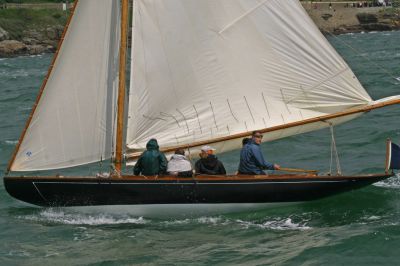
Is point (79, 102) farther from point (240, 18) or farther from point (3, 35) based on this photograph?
point (3, 35)

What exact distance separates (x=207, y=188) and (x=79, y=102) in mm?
3554

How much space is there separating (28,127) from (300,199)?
6.33m

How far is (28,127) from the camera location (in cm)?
1992

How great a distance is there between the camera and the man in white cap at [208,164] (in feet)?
62.8

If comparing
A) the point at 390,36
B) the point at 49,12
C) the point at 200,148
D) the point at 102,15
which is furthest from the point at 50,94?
the point at 49,12

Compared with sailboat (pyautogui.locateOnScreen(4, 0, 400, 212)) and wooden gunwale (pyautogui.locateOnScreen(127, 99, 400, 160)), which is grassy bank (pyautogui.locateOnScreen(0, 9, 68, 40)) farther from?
wooden gunwale (pyautogui.locateOnScreen(127, 99, 400, 160))

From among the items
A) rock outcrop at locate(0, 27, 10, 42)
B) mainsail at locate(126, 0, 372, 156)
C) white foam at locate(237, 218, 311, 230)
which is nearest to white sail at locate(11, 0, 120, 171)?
mainsail at locate(126, 0, 372, 156)

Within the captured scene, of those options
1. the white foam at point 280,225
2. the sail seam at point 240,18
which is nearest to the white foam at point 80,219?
the white foam at point 280,225

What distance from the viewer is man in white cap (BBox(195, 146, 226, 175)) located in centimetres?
1914

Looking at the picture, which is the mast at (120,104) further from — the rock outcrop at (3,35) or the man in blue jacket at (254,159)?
the rock outcrop at (3,35)

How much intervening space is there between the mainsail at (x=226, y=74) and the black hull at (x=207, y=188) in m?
1.04

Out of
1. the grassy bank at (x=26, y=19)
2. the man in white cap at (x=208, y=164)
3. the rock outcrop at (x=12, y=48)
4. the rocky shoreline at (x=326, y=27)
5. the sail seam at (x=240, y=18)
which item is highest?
the grassy bank at (x=26, y=19)

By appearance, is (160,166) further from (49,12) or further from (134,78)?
(49,12)

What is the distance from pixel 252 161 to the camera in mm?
19047
